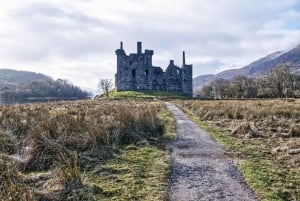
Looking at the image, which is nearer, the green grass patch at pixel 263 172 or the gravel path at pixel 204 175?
the gravel path at pixel 204 175

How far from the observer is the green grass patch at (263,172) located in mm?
6233

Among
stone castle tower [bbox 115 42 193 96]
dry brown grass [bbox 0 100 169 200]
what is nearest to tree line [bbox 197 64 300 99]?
stone castle tower [bbox 115 42 193 96]

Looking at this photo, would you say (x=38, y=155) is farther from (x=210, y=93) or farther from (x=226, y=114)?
(x=210, y=93)

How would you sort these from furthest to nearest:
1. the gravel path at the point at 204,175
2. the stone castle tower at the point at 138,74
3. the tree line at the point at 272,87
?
the stone castle tower at the point at 138,74
the tree line at the point at 272,87
the gravel path at the point at 204,175

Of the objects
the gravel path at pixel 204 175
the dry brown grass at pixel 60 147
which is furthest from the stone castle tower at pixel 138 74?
the gravel path at pixel 204 175

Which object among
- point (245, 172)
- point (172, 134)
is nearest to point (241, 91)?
point (172, 134)

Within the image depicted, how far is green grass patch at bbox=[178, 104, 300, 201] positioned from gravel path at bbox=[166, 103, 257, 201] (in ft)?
0.68

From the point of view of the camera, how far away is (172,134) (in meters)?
13.1

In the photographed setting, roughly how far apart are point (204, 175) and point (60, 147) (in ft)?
10.8

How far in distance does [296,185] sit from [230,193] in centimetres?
142

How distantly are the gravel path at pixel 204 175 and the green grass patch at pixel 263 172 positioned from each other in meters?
0.21

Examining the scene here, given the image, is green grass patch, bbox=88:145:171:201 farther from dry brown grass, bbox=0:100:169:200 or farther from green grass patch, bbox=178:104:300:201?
green grass patch, bbox=178:104:300:201

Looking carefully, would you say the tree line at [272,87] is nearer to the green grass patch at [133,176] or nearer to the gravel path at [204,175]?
the gravel path at [204,175]

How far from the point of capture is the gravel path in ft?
19.9
